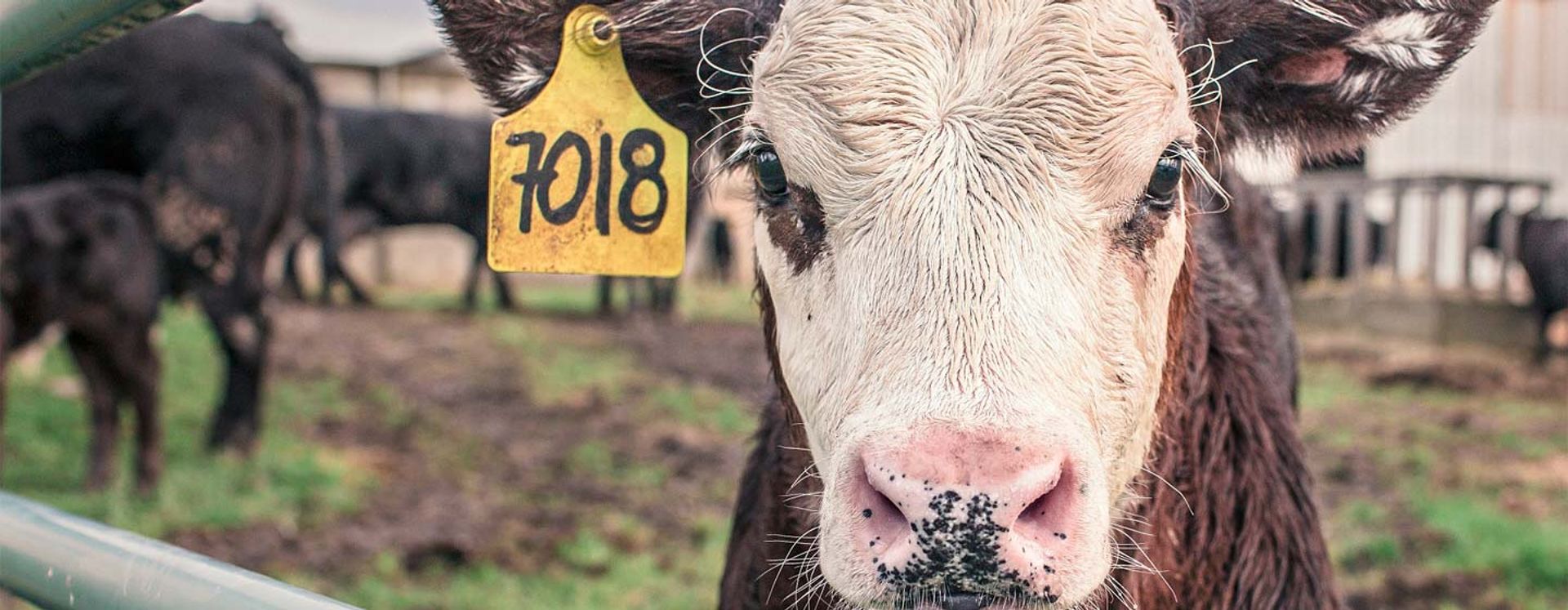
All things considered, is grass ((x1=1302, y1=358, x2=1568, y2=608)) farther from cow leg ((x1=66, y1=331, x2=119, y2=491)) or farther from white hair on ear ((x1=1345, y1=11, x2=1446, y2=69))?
cow leg ((x1=66, y1=331, x2=119, y2=491))

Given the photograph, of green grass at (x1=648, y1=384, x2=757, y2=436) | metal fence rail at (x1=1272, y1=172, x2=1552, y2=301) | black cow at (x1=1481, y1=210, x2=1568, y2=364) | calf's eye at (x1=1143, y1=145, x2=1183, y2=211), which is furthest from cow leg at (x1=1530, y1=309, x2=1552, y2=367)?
calf's eye at (x1=1143, y1=145, x2=1183, y2=211)

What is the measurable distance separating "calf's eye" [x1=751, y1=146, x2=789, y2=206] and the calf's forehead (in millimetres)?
30

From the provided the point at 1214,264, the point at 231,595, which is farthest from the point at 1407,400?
the point at 231,595

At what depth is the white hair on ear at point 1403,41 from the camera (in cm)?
188

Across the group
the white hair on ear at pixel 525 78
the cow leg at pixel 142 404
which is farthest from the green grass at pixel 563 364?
the white hair on ear at pixel 525 78

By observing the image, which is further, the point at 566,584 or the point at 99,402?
the point at 99,402

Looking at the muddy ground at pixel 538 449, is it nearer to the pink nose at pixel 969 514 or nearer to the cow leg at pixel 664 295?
the pink nose at pixel 969 514

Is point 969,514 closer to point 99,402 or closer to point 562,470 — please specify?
point 562,470

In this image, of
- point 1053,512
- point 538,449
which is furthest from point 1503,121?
point 1053,512

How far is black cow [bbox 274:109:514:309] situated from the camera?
1307 centimetres

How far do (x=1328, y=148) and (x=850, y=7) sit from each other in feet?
2.95

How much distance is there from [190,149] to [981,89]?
17.5 feet

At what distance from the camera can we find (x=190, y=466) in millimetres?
5621

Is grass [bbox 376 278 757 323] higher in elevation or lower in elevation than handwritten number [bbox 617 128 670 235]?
lower
